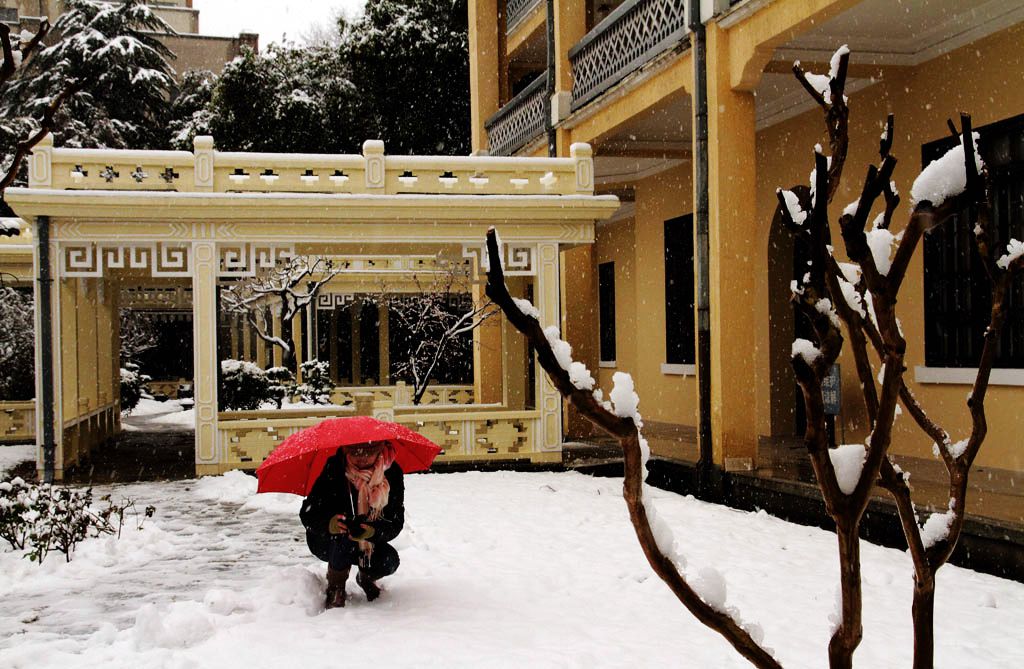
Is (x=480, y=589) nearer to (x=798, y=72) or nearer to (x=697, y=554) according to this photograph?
(x=697, y=554)

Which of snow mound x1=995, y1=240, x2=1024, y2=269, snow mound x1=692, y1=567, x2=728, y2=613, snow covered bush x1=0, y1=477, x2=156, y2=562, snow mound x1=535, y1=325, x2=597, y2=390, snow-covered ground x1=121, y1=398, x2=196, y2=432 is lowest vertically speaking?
snow-covered ground x1=121, y1=398, x2=196, y2=432

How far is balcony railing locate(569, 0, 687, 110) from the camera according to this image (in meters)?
11.0

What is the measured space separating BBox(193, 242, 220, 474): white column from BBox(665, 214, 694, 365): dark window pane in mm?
7206

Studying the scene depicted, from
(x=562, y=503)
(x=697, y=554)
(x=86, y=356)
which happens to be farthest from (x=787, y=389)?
A: (x=86, y=356)

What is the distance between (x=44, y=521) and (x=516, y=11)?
13315 millimetres

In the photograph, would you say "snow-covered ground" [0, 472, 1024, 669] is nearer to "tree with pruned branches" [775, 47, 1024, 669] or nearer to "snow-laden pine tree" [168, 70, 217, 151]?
"tree with pruned branches" [775, 47, 1024, 669]

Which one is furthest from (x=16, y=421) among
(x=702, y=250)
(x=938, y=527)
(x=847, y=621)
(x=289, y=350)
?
(x=847, y=621)

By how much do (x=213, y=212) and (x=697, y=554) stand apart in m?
7.32

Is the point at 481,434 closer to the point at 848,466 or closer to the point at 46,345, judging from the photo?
the point at 46,345

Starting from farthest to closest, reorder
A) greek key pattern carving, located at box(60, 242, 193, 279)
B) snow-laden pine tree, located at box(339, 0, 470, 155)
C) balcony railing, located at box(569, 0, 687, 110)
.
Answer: snow-laden pine tree, located at box(339, 0, 470, 155) < greek key pattern carving, located at box(60, 242, 193, 279) < balcony railing, located at box(569, 0, 687, 110)

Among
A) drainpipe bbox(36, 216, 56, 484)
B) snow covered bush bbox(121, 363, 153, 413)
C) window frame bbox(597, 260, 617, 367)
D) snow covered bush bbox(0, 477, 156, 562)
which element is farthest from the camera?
snow covered bush bbox(121, 363, 153, 413)

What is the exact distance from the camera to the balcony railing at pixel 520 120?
50.3 ft

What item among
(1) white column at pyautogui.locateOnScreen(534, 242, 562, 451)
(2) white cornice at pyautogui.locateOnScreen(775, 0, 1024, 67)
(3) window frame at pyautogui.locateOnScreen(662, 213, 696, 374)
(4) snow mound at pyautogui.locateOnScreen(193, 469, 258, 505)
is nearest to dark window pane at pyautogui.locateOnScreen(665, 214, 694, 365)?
(3) window frame at pyautogui.locateOnScreen(662, 213, 696, 374)

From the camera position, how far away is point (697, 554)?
7477 millimetres
